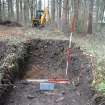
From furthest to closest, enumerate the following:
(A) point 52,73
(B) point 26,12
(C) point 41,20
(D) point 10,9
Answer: (D) point 10,9 → (B) point 26,12 → (C) point 41,20 → (A) point 52,73

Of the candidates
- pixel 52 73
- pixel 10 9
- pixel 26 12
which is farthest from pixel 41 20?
pixel 52 73

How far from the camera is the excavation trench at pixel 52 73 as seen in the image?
6278 mm

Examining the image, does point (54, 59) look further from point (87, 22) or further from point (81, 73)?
point (87, 22)

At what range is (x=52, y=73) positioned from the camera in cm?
880

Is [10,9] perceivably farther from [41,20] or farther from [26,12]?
[41,20]

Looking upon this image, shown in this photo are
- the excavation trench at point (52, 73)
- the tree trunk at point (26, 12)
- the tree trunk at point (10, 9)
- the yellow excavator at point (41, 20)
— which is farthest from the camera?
the tree trunk at point (10, 9)

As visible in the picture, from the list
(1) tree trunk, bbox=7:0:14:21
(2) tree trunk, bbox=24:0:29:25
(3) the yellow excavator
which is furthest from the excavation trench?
(1) tree trunk, bbox=7:0:14:21

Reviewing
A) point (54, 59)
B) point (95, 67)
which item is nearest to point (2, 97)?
point (95, 67)

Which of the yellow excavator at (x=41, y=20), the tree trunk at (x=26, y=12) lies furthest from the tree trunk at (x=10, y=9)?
the yellow excavator at (x=41, y=20)

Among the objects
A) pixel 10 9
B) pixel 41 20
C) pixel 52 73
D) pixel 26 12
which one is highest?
pixel 10 9

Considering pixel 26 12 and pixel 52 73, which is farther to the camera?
pixel 26 12

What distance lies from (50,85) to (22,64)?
A: 1.72 m

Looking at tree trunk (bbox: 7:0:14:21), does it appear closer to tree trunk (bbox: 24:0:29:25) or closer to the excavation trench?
tree trunk (bbox: 24:0:29:25)

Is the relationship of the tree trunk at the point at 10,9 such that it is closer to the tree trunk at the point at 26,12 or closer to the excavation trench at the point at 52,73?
the tree trunk at the point at 26,12
